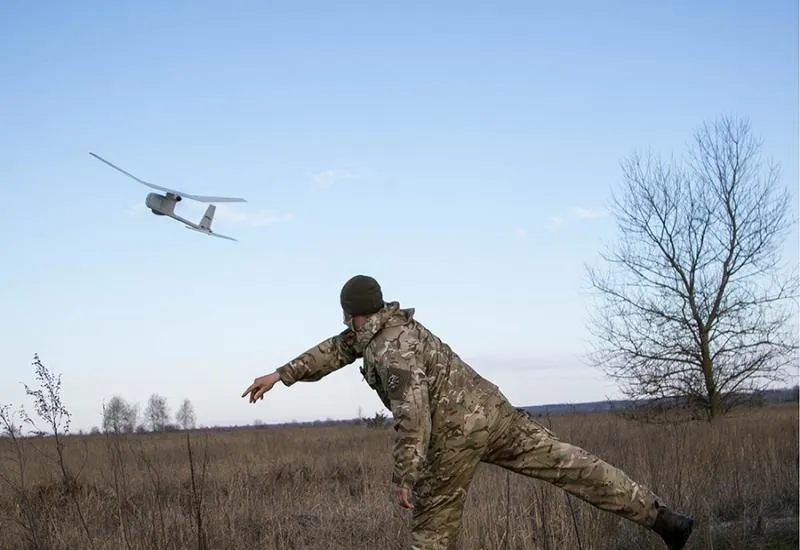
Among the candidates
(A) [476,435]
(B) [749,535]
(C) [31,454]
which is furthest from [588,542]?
(C) [31,454]

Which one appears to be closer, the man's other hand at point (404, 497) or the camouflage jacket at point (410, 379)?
the man's other hand at point (404, 497)

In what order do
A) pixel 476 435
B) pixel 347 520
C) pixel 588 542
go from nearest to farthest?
pixel 476 435
pixel 588 542
pixel 347 520

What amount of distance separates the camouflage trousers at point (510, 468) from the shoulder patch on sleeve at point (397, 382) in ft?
1.54

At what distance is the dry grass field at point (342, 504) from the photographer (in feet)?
20.4

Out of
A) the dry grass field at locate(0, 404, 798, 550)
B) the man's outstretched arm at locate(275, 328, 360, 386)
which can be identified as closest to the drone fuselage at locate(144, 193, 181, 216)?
the dry grass field at locate(0, 404, 798, 550)

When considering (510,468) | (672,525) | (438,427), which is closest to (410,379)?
(438,427)

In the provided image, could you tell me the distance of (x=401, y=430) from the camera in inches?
181

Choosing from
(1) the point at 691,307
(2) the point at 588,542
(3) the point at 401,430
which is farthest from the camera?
(1) the point at 691,307

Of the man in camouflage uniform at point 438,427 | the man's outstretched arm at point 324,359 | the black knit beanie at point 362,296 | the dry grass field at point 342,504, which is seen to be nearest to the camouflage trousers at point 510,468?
the man in camouflage uniform at point 438,427

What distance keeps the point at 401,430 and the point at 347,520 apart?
435cm

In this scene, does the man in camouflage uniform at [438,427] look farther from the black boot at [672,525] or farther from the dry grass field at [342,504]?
the dry grass field at [342,504]

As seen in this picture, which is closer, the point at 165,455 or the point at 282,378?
the point at 282,378

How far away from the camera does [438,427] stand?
4.93 meters

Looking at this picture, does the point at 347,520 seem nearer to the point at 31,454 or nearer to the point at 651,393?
the point at 31,454
